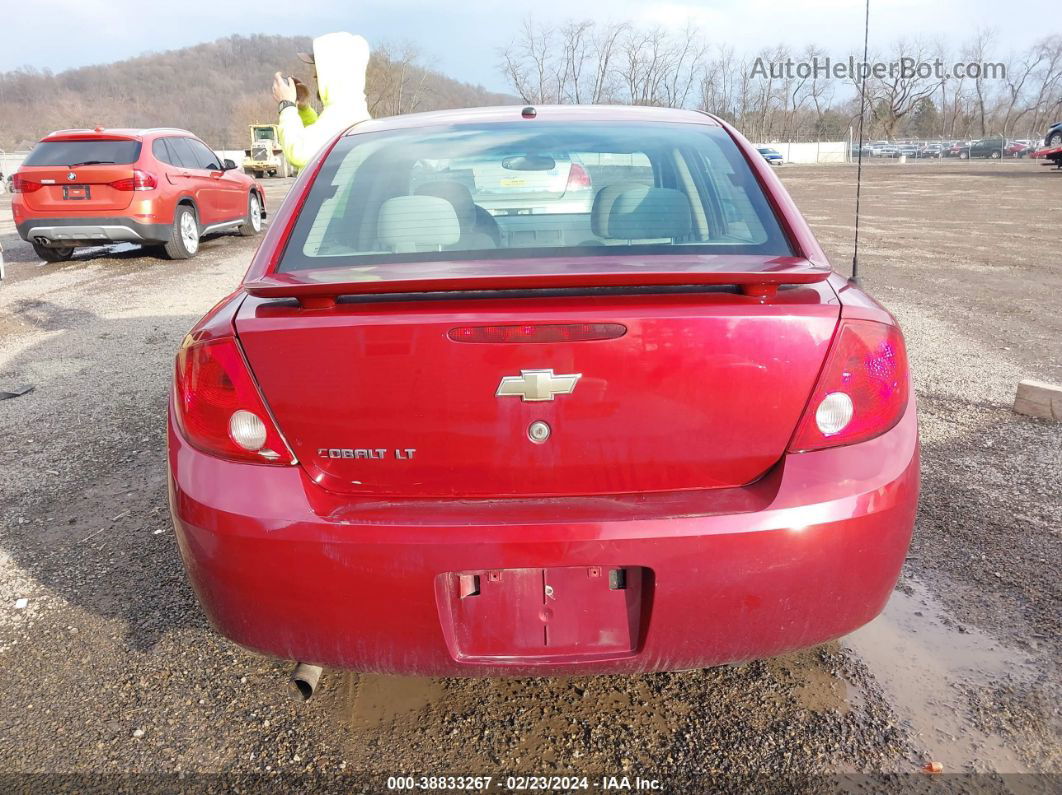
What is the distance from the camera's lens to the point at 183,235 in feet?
36.3

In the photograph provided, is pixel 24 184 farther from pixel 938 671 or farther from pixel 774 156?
pixel 774 156

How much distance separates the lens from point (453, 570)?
168 cm

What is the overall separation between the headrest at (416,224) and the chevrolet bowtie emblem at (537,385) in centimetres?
58

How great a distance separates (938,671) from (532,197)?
1.91 meters

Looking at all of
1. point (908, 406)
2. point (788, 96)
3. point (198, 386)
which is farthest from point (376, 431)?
point (788, 96)

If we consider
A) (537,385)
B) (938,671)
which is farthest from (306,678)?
(938,671)

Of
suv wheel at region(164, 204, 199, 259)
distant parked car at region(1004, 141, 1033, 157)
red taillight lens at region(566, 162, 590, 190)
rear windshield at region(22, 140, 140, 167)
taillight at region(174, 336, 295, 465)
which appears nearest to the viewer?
taillight at region(174, 336, 295, 465)

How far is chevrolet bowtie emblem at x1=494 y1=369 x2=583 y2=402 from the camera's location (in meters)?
1.68

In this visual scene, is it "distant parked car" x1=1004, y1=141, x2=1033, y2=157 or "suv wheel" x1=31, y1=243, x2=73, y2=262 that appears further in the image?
"distant parked car" x1=1004, y1=141, x2=1033, y2=157

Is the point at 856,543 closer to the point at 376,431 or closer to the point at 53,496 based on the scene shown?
the point at 376,431

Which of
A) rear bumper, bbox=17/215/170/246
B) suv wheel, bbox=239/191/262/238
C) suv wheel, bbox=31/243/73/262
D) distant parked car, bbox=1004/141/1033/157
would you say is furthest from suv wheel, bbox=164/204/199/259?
distant parked car, bbox=1004/141/1033/157

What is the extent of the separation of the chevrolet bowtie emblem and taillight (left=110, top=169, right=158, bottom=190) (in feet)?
32.9

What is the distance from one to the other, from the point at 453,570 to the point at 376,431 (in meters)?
0.34

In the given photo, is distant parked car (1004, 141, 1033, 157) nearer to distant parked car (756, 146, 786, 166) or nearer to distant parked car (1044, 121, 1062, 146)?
distant parked car (756, 146, 786, 166)
